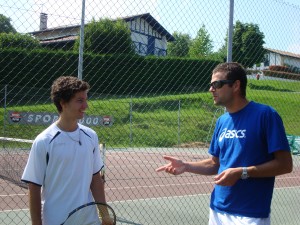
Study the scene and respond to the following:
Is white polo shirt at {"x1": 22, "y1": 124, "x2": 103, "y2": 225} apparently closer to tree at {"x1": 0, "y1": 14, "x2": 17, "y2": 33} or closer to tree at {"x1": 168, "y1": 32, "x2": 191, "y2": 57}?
tree at {"x1": 0, "y1": 14, "x2": 17, "y2": 33}

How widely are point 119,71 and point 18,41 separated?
123 cm

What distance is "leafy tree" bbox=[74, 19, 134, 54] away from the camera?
17.6 ft

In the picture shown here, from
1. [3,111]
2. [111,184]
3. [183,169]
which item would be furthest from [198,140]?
[183,169]

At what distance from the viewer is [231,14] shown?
558 centimetres

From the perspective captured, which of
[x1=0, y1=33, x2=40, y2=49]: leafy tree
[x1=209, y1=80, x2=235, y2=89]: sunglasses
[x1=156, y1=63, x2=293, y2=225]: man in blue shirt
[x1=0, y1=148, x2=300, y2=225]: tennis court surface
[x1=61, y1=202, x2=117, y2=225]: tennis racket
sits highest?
[x1=0, y1=33, x2=40, y2=49]: leafy tree

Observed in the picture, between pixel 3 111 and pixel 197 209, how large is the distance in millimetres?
3974

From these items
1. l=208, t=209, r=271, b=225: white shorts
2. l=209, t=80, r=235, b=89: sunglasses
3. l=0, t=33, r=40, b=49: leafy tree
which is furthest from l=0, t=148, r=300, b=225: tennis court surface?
l=209, t=80, r=235, b=89: sunglasses

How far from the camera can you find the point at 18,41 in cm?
518

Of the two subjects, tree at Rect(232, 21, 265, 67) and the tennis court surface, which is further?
the tennis court surface

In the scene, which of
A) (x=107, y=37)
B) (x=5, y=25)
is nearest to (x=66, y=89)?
(x=5, y=25)

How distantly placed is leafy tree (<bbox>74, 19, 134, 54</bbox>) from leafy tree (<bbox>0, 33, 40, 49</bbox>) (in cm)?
59

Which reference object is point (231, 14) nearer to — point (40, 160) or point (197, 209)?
point (40, 160)

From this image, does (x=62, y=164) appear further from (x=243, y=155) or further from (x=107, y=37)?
(x=107, y=37)

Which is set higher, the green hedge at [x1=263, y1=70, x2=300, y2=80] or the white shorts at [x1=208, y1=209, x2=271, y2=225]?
the green hedge at [x1=263, y1=70, x2=300, y2=80]
